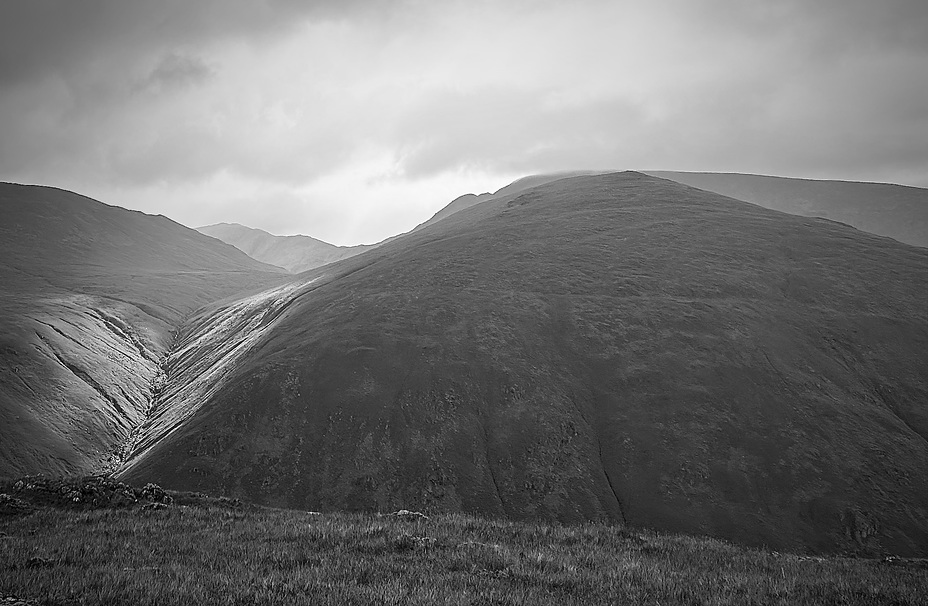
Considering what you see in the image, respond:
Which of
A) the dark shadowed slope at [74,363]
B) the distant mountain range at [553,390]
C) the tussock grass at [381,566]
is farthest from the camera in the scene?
the dark shadowed slope at [74,363]

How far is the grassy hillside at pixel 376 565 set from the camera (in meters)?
12.6

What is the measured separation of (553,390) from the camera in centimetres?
6097

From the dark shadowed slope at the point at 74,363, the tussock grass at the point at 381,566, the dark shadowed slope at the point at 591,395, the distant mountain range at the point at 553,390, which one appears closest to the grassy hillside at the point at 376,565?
the tussock grass at the point at 381,566

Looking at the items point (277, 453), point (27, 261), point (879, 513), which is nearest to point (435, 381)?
point (277, 453)

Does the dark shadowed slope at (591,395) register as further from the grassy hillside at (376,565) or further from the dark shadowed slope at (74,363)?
the grassy hillside at (376,565)

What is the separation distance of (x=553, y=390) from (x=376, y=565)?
156 feet

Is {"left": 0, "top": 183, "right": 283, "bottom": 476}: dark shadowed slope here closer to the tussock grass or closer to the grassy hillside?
the grassy hillside

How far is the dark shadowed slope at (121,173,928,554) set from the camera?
157 feet

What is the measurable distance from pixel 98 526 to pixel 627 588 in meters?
16.7

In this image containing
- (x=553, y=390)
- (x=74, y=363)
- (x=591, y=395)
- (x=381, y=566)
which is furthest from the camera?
(x=74, y=363)

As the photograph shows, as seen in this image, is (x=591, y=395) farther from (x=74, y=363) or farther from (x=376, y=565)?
(x=74, y=363)

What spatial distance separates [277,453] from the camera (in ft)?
174

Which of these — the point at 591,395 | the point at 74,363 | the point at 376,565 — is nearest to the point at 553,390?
the point at 591,395

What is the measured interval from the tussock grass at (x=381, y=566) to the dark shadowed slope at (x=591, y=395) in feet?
90.2
